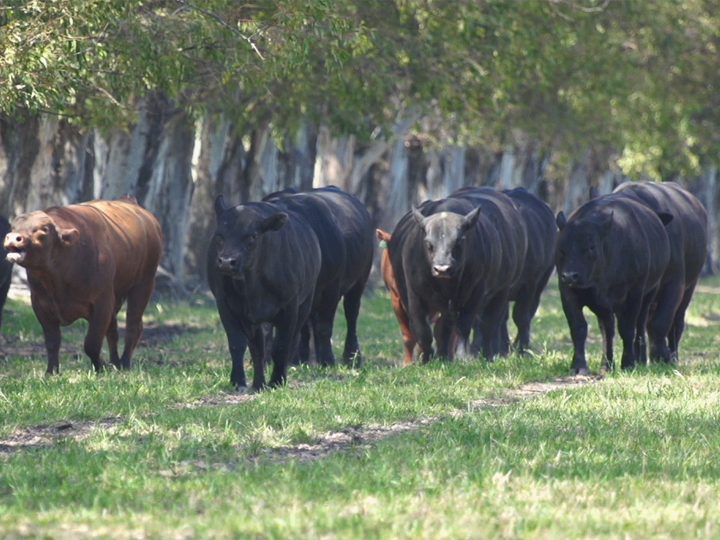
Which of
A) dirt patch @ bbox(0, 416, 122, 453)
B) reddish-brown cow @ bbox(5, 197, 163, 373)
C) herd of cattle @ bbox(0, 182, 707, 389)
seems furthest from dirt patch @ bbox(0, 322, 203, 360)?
dirt patch @ bbox(0, 416, 122, 453)

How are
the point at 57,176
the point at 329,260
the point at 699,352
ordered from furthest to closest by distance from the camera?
the point at 57,176 → the point at 699,352 → the point at 329,260

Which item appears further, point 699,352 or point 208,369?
point 699,352

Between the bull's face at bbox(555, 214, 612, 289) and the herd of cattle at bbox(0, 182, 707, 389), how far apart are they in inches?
0.5

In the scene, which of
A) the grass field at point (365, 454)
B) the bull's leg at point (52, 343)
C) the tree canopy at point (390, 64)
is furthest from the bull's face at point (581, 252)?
the bull's leg at point (52, 343)

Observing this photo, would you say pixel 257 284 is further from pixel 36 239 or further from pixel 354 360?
pixel 354 360

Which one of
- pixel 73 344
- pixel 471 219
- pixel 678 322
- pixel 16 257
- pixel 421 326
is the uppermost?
pixel 471 219

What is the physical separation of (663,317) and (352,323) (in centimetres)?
339

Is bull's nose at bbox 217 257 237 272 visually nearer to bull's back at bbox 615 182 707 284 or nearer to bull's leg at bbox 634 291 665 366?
bull's leg at bbox 634 291 665 366

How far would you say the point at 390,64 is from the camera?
22891mm

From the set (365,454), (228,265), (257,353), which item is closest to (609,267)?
(257,353)

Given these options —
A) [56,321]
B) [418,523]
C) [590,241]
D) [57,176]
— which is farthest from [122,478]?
[57,176]

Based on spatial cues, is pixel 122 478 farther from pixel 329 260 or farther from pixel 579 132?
pixel 579 132

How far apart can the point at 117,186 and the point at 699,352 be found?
32.6 ft

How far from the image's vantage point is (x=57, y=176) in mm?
23062
